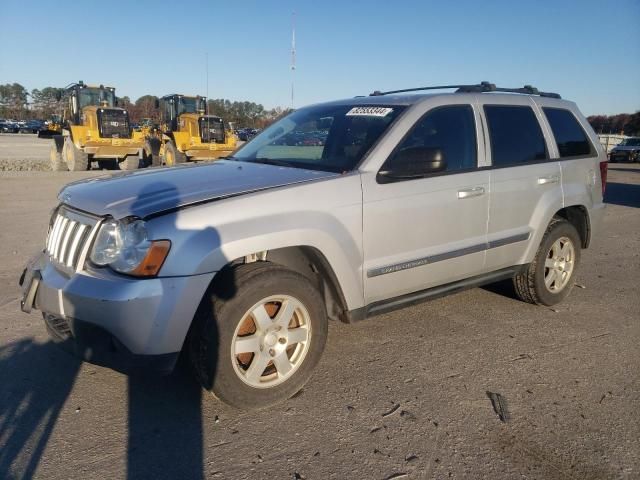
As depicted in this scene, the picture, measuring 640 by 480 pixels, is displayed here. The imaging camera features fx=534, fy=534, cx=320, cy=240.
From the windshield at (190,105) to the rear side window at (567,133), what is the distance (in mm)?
18535

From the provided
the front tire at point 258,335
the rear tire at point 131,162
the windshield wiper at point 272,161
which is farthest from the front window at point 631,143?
the front tire at point 258,335

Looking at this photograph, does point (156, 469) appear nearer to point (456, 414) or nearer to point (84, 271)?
point (84, 271)

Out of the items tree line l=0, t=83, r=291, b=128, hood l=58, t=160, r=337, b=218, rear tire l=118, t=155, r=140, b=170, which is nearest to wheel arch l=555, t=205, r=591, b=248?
hood l=58, t=160, r=337, b=218

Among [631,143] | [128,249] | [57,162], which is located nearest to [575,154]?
[128,249]

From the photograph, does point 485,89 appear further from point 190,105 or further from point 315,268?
point 190,105

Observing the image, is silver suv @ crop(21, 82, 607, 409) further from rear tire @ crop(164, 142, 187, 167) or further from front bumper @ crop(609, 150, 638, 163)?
front bumper @ crop(609, 150, 638, 163)

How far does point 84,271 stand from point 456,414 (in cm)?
219

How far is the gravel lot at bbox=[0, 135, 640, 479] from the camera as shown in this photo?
2566 mm

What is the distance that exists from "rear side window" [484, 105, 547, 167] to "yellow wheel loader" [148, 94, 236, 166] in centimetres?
1603

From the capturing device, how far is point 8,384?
10.7ft

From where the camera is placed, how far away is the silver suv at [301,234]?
8.89 feet

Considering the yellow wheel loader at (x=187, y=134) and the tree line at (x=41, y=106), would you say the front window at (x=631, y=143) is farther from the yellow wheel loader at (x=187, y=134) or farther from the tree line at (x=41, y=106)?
the tree line at (x=41, y=106)

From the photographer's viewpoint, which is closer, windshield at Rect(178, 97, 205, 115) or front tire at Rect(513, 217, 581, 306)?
front tire at Rect(513, 217, 581, 306)

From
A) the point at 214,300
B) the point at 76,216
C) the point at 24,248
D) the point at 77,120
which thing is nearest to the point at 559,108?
the point at 214,300
